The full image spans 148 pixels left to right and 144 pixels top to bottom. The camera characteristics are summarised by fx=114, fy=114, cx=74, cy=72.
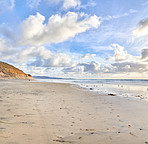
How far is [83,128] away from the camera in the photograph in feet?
14.9

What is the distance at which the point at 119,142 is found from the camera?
11.9ft

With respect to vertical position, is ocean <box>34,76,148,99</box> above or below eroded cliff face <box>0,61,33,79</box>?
below

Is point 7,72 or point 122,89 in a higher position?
point 7,72

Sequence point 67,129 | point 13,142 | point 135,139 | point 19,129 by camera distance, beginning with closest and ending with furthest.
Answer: point 13,142 → point 135,139 → point 19,129 → point 67,129

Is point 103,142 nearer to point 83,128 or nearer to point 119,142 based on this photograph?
point 119,142

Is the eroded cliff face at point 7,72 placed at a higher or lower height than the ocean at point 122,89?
higher

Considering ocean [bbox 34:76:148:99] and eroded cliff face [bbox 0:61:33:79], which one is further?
eroded cliff face [bbox 0:61:33:79]

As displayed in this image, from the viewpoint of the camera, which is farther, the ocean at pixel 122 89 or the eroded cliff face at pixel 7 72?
the eroded cliff face at pixel 7 72

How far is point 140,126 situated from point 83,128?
252cm

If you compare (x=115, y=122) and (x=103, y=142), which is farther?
(x=115, y=122)

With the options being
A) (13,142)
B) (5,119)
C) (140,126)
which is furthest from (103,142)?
(5,119)

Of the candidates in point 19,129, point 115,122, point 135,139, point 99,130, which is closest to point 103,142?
point 99,130

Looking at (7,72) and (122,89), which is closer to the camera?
(122,89)

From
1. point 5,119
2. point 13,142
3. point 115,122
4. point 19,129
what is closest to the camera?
point 13,142
